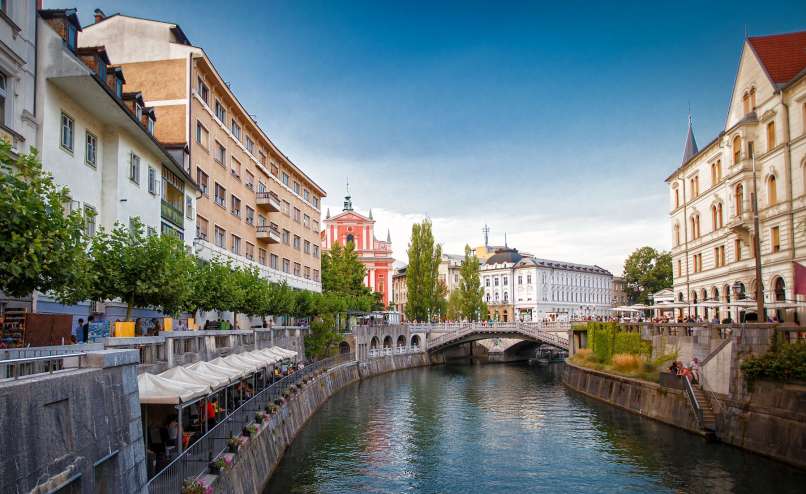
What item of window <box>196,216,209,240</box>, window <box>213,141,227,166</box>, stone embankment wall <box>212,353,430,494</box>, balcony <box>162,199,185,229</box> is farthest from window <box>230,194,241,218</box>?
stone embankment wall <box>212,353,430,494</box>

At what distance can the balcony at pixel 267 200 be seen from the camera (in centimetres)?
5769

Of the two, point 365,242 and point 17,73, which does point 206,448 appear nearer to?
point 17,73

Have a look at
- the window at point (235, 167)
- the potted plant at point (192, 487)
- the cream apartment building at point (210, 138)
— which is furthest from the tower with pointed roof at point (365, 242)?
the potted plant at point (192, 487)

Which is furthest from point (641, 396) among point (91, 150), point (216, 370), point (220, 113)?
point (220, 113)

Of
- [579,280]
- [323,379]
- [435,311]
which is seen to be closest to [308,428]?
[323,379]

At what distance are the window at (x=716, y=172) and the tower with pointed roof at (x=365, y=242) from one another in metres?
72.6

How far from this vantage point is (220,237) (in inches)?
1923

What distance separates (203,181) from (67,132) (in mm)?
18579

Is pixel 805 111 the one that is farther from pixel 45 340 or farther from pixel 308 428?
pixel 45 340

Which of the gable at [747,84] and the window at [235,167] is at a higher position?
the gable at [747,84]

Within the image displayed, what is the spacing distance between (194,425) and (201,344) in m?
3.96

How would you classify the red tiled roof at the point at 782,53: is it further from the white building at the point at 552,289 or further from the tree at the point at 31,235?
the white building at the point at 552,289

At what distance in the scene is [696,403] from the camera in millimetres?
32625

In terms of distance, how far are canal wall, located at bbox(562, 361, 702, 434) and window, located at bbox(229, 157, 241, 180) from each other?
32794mm
